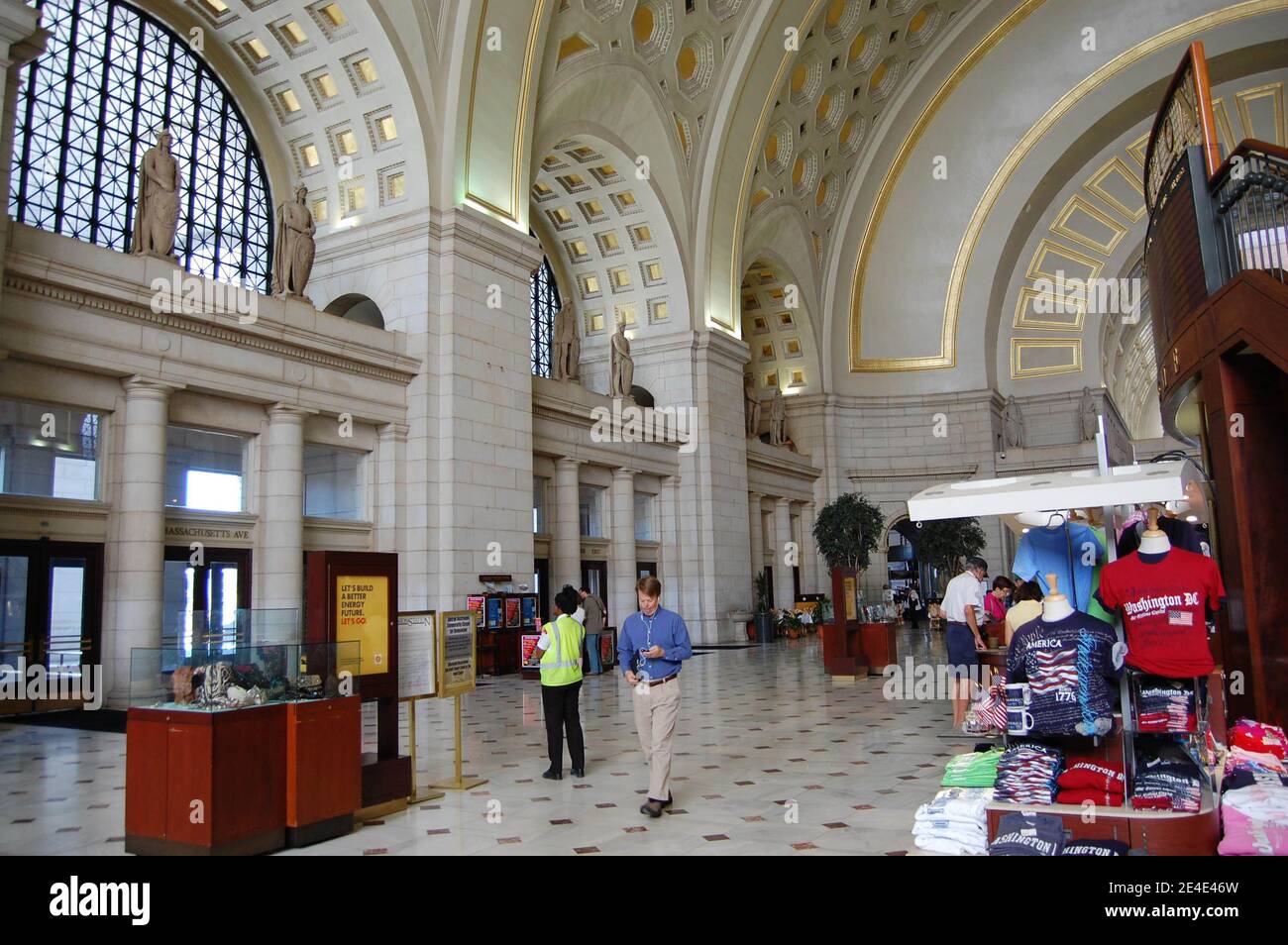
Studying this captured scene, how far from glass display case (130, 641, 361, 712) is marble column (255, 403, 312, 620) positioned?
8.12 m

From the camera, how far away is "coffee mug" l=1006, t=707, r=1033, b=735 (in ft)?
15.4

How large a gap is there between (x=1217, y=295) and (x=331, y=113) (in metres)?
14.6

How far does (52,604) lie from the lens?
11.1 metres

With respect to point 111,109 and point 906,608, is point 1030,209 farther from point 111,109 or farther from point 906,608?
point 111,109

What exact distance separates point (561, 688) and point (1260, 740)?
177 inches

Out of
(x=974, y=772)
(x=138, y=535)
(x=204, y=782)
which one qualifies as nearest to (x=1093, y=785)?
(x=974, y=772)

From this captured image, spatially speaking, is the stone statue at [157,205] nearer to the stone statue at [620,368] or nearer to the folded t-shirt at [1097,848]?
the stone statue at [620,368]

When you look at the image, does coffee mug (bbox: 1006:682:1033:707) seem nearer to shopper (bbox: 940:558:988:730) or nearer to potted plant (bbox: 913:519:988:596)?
shopper (bbox: 940:558:988:730)

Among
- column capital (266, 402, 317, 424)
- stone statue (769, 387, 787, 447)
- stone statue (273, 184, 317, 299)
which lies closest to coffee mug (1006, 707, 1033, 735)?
column capital (266, 402, 317, 424)

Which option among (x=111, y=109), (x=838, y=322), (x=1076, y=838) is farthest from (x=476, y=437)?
(x=838, y=322)

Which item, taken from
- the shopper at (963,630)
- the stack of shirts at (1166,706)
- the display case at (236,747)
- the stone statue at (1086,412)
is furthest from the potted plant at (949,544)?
the display case at (236,747)

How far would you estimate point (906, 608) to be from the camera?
94.1 ft

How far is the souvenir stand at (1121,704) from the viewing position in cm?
422

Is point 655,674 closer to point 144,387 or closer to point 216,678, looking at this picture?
point 216,678
